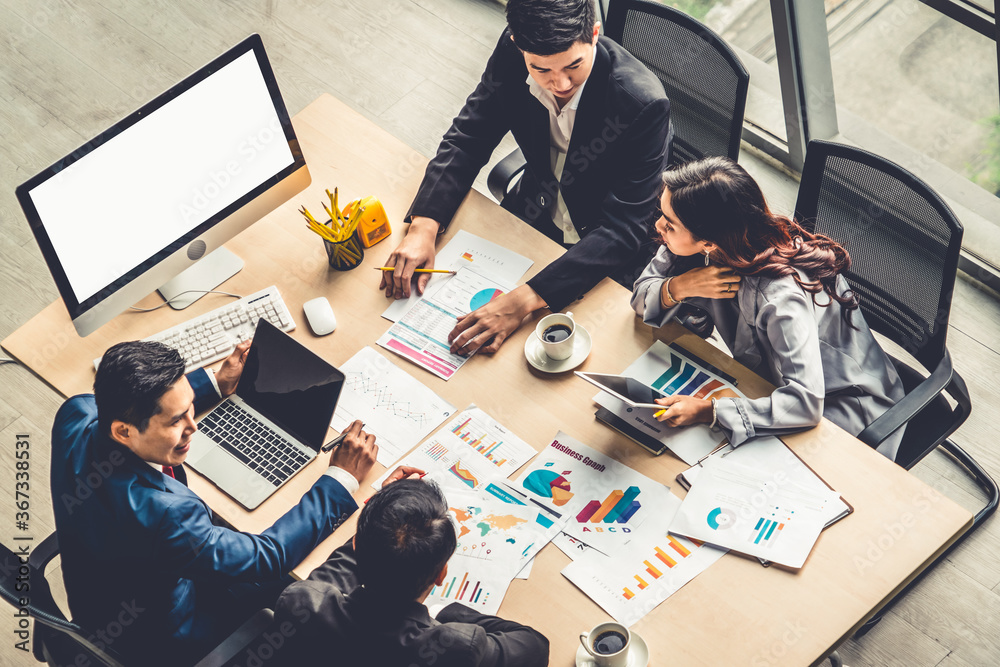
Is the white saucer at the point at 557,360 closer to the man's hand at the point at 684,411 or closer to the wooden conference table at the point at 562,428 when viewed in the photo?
the wooden conference table at the point at 562,428

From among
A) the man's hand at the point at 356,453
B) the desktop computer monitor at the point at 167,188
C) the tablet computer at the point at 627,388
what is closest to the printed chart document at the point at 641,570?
the tablet computer at the point at 627,388

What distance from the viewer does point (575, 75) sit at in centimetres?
229

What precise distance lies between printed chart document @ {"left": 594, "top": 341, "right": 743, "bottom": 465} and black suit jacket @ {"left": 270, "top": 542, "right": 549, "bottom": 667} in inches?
22.3

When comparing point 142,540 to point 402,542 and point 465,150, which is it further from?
point 465,150

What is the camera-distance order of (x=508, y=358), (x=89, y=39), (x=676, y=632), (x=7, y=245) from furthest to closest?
1. (x=89, y=39)
2. (x=7, y=245)
3. (x=508, y=358)
4. (x=676, y=632)

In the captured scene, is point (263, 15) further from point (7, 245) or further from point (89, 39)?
point (7, 245)

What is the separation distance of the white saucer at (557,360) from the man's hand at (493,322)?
64mm

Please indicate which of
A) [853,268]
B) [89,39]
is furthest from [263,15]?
[853,268]

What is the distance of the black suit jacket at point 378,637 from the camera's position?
62.8 inches

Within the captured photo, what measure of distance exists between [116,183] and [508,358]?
1010mm

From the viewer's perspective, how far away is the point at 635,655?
173 centimetres

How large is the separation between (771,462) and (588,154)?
992 millimetres

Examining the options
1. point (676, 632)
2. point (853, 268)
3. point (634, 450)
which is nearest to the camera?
point (676, 632)

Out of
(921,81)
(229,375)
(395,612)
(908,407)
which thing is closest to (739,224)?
(908,407)
